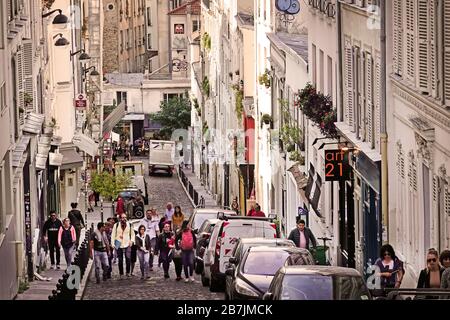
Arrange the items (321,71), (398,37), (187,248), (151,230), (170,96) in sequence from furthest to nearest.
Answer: (170,96) → (321,71) → (151,230) → (187,248) → (398,37)

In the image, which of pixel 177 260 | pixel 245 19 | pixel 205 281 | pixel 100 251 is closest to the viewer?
pixel 205 281

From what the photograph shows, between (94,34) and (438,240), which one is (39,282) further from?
(94,34)

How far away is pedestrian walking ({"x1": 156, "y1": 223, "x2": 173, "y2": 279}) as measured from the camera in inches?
1383

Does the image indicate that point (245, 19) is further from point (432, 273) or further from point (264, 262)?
point (432, 273)

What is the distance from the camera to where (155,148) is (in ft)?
327

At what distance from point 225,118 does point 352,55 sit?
38928 mm

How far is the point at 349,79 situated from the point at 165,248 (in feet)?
18.0

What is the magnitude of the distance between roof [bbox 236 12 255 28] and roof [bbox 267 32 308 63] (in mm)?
10305

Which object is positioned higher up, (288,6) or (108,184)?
(288,6)

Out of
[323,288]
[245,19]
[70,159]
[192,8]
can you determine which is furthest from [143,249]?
[192,8]

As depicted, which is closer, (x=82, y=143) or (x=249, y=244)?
(x=249, y=244)

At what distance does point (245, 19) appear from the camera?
6344 centimetres

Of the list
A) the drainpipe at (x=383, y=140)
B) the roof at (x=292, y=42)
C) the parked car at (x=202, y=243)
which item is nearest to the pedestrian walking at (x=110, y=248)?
the parked car at (x=202, y=243)

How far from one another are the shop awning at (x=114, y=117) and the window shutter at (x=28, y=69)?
182 ft
